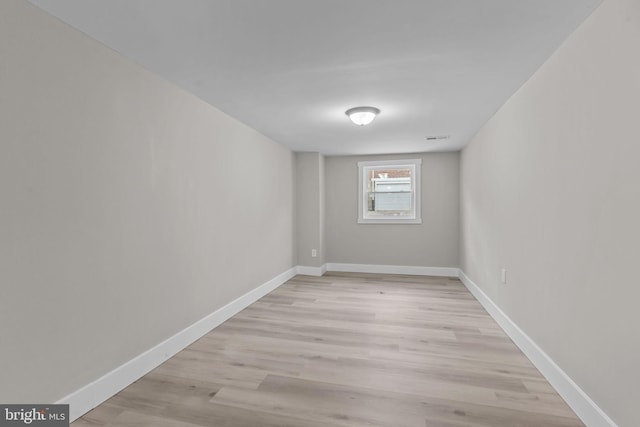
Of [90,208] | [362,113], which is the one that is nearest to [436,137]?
[362,113]


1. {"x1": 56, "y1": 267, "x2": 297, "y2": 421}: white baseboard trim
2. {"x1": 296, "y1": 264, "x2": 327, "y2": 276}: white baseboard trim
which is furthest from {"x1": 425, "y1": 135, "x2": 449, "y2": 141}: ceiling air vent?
{"x1": 56, "y1": 267, "x2": 297, "y2": 421}: white baseboard trim

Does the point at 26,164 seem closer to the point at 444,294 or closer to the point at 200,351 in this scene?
the point at 200,351

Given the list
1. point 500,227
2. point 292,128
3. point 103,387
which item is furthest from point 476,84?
point 103,387

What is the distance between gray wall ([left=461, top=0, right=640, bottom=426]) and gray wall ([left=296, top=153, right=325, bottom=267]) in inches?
126

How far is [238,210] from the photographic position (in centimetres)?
354

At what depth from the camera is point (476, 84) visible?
249 centimetres

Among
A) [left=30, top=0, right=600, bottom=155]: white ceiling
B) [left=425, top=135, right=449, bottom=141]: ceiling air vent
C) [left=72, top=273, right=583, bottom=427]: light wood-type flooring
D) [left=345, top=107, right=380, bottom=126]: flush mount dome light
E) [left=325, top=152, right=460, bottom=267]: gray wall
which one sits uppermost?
[left=30, top=0, right=600, bottom=155]: white ceiling

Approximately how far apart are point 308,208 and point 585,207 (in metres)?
4.16

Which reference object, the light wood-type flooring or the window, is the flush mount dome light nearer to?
the light wood-type flooring

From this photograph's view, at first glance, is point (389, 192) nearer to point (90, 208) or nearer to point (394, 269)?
point (394, 269)

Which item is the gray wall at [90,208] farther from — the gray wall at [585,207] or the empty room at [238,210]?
the gray wall at [585,207]

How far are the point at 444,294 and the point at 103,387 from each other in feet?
12.8

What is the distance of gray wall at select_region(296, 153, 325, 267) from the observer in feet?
17.9

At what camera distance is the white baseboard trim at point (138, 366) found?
5.72 feet
